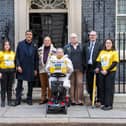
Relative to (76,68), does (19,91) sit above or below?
below

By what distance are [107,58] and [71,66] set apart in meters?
0.85

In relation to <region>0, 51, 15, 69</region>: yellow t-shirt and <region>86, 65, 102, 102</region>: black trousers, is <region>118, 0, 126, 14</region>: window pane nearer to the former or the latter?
<region>86, 65, 102, 102</region>: black trousers

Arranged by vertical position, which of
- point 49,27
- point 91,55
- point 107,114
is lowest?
point 107,114

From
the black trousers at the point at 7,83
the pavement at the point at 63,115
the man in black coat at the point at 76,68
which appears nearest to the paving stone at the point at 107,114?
the pavement at the point at 63,115

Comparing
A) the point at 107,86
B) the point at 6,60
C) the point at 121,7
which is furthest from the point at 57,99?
the point at 121,7

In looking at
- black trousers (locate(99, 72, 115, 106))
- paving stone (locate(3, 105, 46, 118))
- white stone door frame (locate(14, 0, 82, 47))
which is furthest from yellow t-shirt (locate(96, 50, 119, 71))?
white stone door frame (locate(14, 0, 82, 47))

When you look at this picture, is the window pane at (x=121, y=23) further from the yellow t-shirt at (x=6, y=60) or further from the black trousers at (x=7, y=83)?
the black trousers at (x=7, y=83)

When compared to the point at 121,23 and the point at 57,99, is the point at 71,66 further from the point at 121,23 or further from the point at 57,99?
the point at 121,23

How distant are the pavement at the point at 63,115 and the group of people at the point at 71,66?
309 millimetres

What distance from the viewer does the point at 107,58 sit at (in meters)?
11.7

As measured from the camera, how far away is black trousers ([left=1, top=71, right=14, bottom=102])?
476 inches

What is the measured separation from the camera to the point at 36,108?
1191 centimetres

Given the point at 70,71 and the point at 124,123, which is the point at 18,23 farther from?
the point at 124,123

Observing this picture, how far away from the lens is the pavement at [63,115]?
1037 cm
